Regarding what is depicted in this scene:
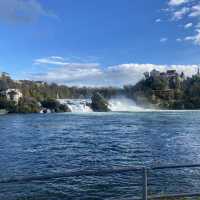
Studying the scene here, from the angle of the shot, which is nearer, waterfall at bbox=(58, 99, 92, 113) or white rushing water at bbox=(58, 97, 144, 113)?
waterfall at bbox=(58, 99, 92, 113)

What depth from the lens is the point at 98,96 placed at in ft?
487

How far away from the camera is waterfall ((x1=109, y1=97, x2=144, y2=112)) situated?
150625 millimetres

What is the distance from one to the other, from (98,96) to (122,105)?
50.7 ft

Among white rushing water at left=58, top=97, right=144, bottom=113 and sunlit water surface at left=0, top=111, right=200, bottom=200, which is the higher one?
white rushing water at left=58, top=97, right=144, bottom=113

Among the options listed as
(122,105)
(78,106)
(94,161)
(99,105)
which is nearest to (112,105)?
(122,105)

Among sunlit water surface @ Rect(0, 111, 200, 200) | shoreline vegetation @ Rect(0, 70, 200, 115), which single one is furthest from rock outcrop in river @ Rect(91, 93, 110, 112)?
sunlit water surface @ Rect(0, 111, 200, 200)

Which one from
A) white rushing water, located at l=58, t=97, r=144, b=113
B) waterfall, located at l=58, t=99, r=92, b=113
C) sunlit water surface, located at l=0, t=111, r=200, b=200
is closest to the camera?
sunlit water surface, located at l=0, t=111, r=200, b=200

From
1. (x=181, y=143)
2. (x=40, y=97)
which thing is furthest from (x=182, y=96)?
(x=181, y=143)

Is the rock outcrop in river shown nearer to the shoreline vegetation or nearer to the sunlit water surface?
the shoreline vegetation

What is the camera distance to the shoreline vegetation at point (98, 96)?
14125 centimetres

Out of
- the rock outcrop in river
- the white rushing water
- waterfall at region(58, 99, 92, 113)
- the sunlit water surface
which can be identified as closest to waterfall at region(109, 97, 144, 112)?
the white rushing water

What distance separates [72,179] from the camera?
23594 mm

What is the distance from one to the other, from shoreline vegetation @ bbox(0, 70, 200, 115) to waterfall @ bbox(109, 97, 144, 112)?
3002mm

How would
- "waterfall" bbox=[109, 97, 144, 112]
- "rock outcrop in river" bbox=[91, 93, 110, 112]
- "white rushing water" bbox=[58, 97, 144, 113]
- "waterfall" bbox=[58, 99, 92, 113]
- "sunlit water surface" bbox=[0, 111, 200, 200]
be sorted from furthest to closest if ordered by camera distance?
1. "waterfall" bbox=[109, 97, 144, 112]
2. "rock outcrop in river" bbox=[91, 93, 110, 112]
3. "white rushing water" bbox=[58, 97, 144, 113]
4. "waterfall" bbox=[58, 99, 92, 113]
5. "sunlit water surface" bbox=[0, 111, 200, 200]
